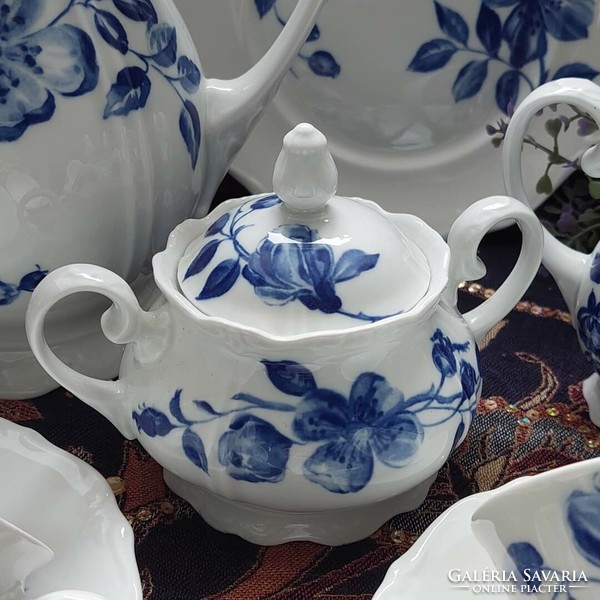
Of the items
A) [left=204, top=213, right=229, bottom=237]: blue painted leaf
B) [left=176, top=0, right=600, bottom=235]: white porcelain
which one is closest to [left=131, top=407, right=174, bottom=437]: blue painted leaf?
[left=204, top=213, right=229, bottom=237]: blue painted leaf

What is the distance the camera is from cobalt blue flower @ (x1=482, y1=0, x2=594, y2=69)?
2.57 feet

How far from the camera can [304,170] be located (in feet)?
1.66

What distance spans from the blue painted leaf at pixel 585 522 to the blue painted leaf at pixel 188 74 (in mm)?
355

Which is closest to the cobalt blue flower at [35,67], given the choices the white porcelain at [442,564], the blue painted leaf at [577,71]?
the white porcelain at [442,564]

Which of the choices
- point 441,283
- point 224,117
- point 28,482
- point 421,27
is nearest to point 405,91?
point 421,27

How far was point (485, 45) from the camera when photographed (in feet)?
2.64

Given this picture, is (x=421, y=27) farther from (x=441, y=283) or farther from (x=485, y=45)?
(x=441, y=283)

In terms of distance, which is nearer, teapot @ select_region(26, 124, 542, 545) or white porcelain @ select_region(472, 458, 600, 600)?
white porcelain @ select_region(472, 458, 600, 600)

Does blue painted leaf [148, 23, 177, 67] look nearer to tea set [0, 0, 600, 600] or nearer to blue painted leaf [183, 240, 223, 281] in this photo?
tea set [0, 0, 600, 600]

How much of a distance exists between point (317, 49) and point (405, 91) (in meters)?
0.08

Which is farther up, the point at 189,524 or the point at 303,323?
the point at 303,323

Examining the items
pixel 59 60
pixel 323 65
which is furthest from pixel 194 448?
pixel 323 65

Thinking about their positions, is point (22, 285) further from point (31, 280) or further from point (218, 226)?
point (218, 226)

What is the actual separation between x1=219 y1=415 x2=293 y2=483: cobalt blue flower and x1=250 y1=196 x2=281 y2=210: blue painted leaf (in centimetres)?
13
